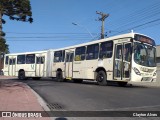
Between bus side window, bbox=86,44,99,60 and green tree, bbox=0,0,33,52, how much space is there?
534cm

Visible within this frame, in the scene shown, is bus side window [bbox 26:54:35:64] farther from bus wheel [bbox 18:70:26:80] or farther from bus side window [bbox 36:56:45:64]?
bus wheel [bbox 18:70:26:80]

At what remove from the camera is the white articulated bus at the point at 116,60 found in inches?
757

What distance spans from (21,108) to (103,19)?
35.7 metres

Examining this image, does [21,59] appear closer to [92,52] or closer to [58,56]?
[58,56]

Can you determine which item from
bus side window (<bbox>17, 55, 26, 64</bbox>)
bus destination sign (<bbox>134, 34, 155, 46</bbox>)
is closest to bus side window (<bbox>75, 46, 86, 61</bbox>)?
bus destination sign (<bbox>134, 34, 155, 46</bbox>)

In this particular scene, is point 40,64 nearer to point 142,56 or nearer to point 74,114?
point 142,56

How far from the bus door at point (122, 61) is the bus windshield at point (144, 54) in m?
0.44

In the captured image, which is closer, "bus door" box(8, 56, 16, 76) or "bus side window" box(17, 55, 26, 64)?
"bus side window" box(17, 55, 26, 64)

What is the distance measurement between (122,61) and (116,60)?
64cm

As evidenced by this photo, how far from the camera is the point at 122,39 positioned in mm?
19891

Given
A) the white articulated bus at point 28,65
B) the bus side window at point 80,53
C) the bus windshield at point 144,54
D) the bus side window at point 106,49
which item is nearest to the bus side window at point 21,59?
the white articulated bus at point 28,65

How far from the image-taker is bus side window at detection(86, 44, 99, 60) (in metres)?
22.8

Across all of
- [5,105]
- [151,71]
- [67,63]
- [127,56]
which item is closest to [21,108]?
[5,105]

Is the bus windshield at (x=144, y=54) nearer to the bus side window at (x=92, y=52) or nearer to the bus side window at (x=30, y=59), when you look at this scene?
the bus side window at (x=92, y=52)
